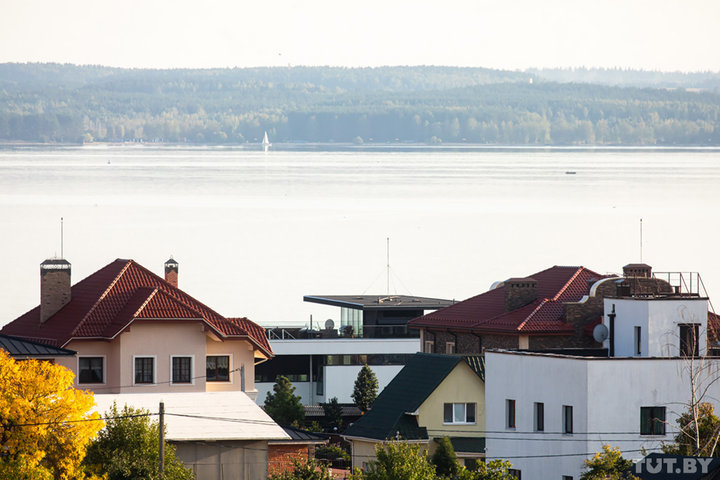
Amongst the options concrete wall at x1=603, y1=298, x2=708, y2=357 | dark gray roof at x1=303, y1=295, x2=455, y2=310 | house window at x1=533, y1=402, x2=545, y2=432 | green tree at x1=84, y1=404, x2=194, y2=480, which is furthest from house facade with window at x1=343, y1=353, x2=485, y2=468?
dark gray roof at x1=303, y1=295, x2=455, y2=310

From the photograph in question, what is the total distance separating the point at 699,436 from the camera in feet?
100

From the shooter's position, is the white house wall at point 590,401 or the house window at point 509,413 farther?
the house window at point 509,413

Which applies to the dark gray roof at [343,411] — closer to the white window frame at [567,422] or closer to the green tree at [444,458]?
the green tree at [444,458]

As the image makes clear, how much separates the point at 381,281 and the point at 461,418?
263 feet

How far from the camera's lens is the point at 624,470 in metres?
29.9

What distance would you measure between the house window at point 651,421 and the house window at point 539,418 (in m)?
2.40

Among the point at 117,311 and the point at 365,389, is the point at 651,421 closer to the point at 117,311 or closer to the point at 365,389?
the point at 117,311

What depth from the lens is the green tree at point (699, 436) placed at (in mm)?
29281

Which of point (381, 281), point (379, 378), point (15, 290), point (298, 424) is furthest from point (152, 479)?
point (381, 281)

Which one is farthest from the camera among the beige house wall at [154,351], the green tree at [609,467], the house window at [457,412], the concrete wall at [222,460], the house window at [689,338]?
the beige house wall at [154,351]

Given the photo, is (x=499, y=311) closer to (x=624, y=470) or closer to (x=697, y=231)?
(x=624, y=470)

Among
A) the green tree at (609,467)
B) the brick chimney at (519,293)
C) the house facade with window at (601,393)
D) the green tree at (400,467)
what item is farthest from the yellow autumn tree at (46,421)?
the brick chimney at (519,293)

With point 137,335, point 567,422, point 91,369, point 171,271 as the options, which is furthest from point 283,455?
point 171,271

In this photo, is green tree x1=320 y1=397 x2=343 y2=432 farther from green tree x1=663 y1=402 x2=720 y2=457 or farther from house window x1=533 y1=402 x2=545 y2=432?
green tree x1=663 y1=402 x2=720 y2=457
